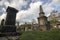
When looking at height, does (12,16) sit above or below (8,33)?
above

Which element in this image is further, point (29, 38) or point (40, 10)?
point (40, 10)

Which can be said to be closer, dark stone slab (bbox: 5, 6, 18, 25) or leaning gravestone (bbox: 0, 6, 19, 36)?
leaning gravestone (bbox: 0, 6, 19, 36)

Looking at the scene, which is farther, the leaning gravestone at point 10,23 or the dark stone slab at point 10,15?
the dark stone slab at point 10,15

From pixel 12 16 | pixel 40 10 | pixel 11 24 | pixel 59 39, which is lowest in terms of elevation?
pixel 59 39

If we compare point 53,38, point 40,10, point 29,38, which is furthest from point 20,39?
point 40,10

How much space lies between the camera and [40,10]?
99.0ft

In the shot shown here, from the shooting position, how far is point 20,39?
24.4ft

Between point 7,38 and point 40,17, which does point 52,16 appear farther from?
point 7,38

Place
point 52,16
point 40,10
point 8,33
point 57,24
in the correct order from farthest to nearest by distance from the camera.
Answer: point 52,16, point 57,24, point 40,10, point 8,33

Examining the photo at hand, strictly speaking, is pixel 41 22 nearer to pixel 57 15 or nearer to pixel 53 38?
pixel 53 38

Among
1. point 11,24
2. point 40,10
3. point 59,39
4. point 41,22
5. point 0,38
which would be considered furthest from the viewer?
point 40,10

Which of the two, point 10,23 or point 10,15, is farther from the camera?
point 10,15

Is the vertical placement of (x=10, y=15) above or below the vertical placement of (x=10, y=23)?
above

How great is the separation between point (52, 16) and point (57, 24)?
16176 mm
